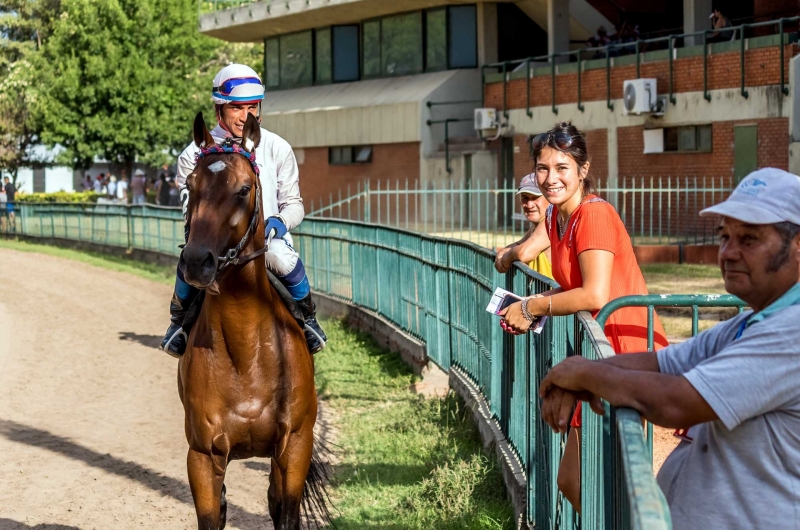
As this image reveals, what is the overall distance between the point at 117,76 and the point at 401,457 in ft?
128

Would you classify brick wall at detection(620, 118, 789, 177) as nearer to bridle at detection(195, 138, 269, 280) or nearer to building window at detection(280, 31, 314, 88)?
building window at detection(280, 31, 314, 88)

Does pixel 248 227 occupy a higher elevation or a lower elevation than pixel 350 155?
lower

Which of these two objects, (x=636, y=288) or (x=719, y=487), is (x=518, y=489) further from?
(x=719, y=487)

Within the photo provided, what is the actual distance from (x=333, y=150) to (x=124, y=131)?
10881 millimetres

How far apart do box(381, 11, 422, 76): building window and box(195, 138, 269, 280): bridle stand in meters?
31.4

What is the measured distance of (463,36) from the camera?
34938 millimetres

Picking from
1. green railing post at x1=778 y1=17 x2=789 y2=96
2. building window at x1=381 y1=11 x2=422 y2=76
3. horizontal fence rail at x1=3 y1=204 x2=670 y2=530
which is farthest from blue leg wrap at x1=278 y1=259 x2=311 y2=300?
building window at x1=381 y1=11 x2=422 y2=76

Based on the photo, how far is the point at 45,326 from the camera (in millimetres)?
17219

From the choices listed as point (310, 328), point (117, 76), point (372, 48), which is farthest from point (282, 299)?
point (117, 76)

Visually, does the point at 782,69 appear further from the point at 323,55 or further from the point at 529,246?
the point at 323,55

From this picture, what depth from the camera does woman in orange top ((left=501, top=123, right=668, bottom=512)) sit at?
4645 millimetres

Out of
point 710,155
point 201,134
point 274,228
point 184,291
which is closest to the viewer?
point 201,134

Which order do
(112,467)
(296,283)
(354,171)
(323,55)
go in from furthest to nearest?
(323,55)
(354,171)
(112,467)
(296,283)

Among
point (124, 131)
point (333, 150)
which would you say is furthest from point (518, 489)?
point (124, 131)
